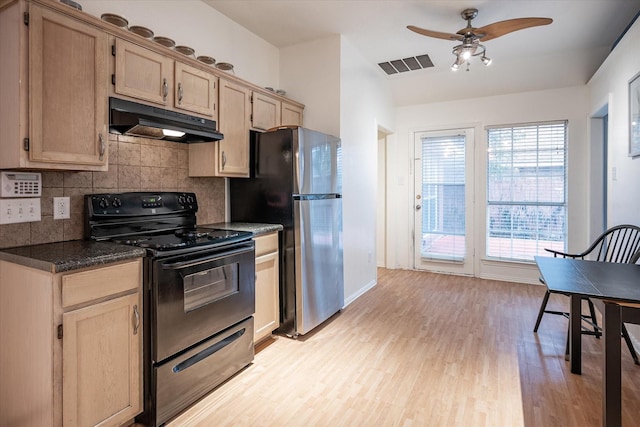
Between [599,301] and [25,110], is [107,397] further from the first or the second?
[599,301]

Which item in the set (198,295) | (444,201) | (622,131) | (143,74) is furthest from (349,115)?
(198,295)

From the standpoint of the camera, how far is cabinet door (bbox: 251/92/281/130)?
2945 mm

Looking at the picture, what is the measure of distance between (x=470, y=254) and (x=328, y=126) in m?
2.89

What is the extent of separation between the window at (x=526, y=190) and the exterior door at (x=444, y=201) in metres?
0.30

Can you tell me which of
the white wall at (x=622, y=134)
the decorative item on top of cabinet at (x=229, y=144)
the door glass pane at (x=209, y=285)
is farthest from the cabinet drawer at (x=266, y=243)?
the white wall at (x=622, y=134)

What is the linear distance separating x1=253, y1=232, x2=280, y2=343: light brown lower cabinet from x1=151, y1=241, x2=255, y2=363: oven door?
20cm

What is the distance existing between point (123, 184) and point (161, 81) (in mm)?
700

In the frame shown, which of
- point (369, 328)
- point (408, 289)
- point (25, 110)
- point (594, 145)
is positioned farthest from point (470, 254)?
point (25, 110)

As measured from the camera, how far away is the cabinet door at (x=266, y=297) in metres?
2.60

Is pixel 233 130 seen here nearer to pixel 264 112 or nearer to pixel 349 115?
pixel 264 112

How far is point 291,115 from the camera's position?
348 centimetres

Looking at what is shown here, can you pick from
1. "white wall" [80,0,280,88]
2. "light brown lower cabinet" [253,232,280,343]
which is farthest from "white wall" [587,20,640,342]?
"white wall" [80,0,280,88]

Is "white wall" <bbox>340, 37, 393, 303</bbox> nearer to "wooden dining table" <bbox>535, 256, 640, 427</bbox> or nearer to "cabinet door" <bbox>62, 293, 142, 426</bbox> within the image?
"wooden dining table" <bbox>535, 256, 640, 427</bbox>

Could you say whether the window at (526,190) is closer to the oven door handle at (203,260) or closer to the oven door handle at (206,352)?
the oven door handle at (203,260)
